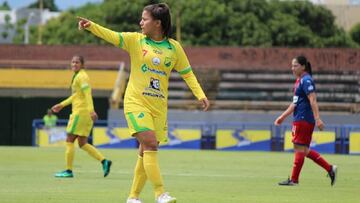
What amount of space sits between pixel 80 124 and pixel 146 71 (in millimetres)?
7406

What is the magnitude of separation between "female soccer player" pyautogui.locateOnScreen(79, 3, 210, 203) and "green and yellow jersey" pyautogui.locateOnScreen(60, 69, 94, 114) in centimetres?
667

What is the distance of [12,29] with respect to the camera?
94500 millimetres

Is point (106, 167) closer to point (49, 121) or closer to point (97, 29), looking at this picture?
point (97, 29)

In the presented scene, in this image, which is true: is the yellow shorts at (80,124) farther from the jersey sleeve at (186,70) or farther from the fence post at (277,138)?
the fence post at (277,138)

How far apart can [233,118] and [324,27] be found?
2712 cm

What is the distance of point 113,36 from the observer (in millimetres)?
11031

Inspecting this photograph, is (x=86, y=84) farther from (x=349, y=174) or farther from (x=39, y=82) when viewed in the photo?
(x=39, y=82)

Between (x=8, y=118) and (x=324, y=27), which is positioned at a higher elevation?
(x=324, y=27)

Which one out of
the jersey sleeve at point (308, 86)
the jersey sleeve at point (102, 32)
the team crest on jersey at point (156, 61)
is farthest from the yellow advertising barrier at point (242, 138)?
the jersey sleeve at point (102, 32)

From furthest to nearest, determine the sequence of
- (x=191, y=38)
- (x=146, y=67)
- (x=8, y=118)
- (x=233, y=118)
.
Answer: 1. (x=191, y=38)
2. (x=8, y=118)
3. (x=233, y=118)
4. (x=146, y=67)

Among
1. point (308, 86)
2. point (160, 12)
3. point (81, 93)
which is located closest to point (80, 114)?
point (81, 93)

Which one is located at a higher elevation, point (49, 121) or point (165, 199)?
point (165, 199)

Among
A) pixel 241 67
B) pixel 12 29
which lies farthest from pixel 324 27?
pixel 12 29

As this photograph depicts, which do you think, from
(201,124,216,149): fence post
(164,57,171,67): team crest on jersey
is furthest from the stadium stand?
(164,57,171,67): team crest on jersey
